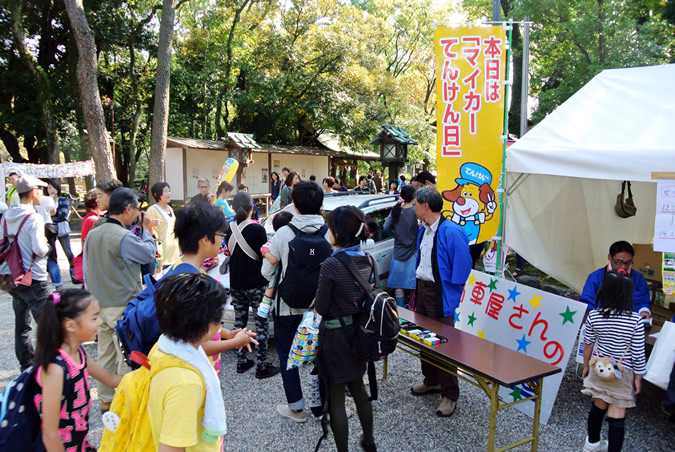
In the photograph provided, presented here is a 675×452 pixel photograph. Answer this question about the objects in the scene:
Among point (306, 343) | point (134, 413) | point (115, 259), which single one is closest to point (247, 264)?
point (115, 259)

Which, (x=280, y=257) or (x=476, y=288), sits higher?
(x=280, y=257)

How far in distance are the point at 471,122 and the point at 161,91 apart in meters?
8.50

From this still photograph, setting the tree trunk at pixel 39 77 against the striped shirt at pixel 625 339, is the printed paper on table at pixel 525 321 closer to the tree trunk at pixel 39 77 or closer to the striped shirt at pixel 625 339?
the striped shirt at pixel 625 339

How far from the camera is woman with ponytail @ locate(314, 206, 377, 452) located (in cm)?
262

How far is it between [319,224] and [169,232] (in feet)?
9.33

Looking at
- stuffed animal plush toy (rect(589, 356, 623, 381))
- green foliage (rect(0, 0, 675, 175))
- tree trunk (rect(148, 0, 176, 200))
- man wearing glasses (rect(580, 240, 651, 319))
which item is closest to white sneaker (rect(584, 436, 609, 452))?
stuffed animal plush toy (rect(589, 356, 623, 381))

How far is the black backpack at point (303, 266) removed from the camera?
10.4 feet

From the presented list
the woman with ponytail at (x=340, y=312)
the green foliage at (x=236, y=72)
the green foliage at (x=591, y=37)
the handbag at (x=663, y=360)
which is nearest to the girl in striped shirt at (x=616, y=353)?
the handbag at (x=663, y=360)

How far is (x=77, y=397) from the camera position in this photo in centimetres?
191

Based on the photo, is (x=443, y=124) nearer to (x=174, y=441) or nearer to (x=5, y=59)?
(x=174, y=441)

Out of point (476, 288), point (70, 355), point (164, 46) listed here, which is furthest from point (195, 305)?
point (164, 46)

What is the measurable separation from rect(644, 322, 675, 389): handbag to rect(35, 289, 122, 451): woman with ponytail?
3.32 meters

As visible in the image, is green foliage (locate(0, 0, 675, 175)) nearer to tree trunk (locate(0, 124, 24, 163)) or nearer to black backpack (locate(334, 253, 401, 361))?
tree trunk (locate(0, 124, 24, 163))

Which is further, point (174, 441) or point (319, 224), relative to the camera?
point (319, 224)
